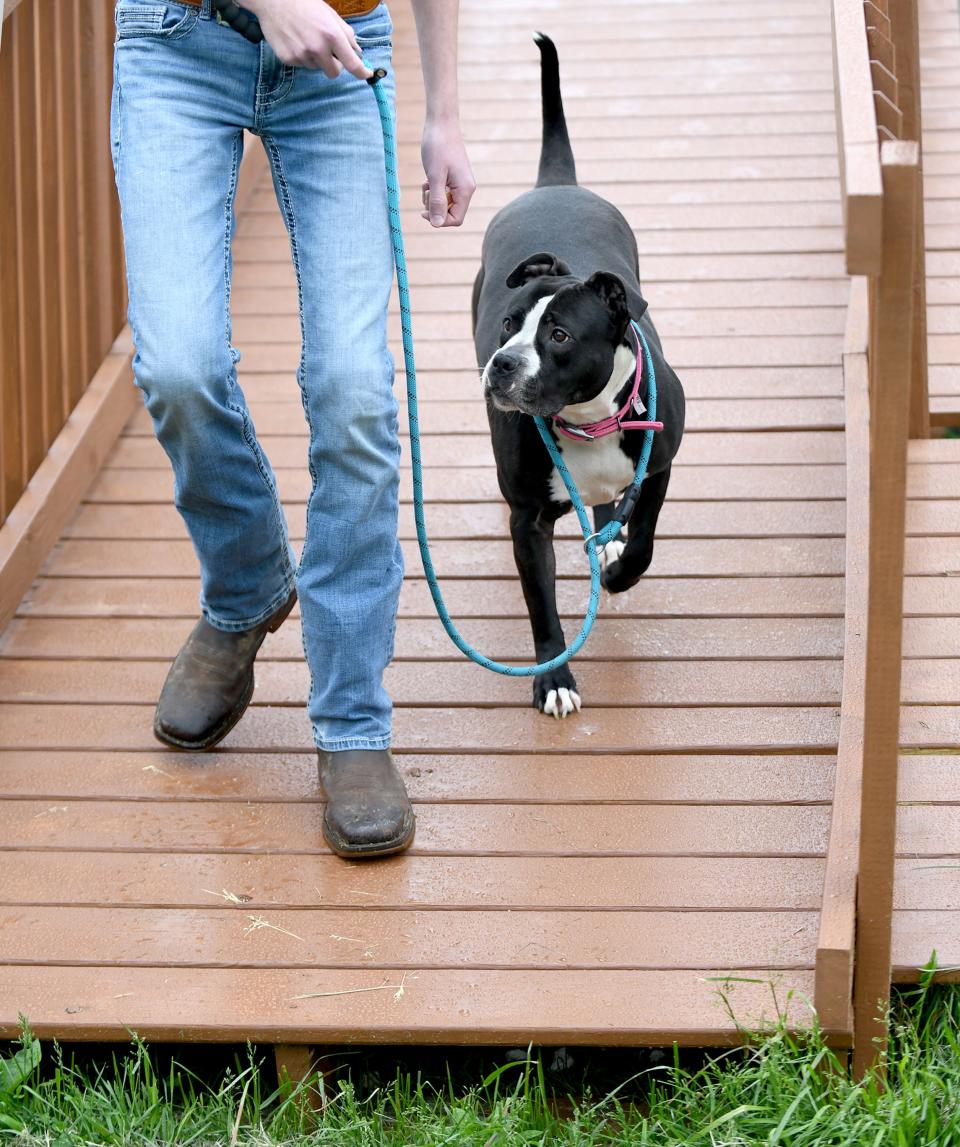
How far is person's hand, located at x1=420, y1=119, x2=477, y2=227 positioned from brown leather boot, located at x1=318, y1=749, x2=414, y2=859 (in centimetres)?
92

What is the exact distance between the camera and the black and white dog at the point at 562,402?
2924mm

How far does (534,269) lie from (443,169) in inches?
21.5

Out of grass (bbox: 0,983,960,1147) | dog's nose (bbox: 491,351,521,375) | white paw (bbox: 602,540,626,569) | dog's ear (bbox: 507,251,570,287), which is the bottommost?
grass (bbox: 0,983,960,1147)

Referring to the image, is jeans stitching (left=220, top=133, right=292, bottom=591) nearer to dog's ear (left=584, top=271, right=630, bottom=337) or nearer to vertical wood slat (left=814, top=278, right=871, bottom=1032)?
dog's ear (left=584, top=271, right=630, bottom=337)

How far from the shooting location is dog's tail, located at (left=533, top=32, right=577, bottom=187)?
3623 mm

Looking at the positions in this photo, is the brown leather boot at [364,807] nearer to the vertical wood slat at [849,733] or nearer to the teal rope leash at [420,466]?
the teal rope leash at [420,466]

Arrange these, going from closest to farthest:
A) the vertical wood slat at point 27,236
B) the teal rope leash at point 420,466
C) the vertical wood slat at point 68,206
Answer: the teal rope leash at point 420,466, the vertical wood slat at point 27,236, the vertical wood slat at point 68,206

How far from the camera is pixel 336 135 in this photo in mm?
2418

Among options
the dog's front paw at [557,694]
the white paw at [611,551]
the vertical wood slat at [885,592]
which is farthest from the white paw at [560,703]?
the vertical wood slat at [885,592]

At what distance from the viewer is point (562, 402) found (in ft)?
9.67

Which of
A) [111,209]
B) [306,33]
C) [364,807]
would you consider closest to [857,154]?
[306,33]

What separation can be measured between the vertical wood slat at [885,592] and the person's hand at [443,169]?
0.84 metres

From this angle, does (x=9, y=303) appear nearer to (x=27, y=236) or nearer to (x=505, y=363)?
(x=27, y=236)

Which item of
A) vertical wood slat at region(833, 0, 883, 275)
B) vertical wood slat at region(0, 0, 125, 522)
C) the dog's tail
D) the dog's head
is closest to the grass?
vertical wood slat at region(833, 0, 883, 275)
